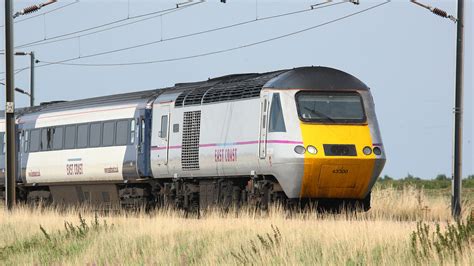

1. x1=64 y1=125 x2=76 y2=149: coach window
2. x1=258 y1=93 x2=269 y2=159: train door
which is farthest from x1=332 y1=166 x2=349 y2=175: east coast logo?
x1=64 y1=125 x2=76 y2=149: coach window

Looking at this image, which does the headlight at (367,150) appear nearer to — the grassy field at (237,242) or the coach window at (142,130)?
the grassy field at (237,242)

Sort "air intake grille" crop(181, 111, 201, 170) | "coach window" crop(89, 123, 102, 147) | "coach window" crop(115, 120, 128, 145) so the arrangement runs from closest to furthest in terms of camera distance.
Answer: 1. "air intake grille" crop(181, 111, 201, 170)
2. "coach window" crop(115, 120, 128, 145)
3. "coach window" crop(89, 123, 102, 147)

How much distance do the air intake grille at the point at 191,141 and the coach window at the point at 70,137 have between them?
280 inches

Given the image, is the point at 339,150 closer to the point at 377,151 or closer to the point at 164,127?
the point at 377,151

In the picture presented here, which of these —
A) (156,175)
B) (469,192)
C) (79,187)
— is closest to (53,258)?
(156,175)

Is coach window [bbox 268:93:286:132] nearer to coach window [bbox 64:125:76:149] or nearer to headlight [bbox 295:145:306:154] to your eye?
headlight [bbox 295:145:306:154]

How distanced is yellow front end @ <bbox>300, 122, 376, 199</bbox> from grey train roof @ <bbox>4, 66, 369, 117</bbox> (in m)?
1.00

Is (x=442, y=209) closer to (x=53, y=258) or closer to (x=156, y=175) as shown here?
(x=156, y=175)

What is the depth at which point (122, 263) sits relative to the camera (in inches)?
661

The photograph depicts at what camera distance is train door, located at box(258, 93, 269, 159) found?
2528cm

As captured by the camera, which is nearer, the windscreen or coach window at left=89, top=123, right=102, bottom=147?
the windscreen

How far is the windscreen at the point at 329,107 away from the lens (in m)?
25.2

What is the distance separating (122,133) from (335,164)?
355 inches

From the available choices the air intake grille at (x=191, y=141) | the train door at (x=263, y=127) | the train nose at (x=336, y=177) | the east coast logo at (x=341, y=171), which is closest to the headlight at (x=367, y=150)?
the train nose at (x=336, y=177)
